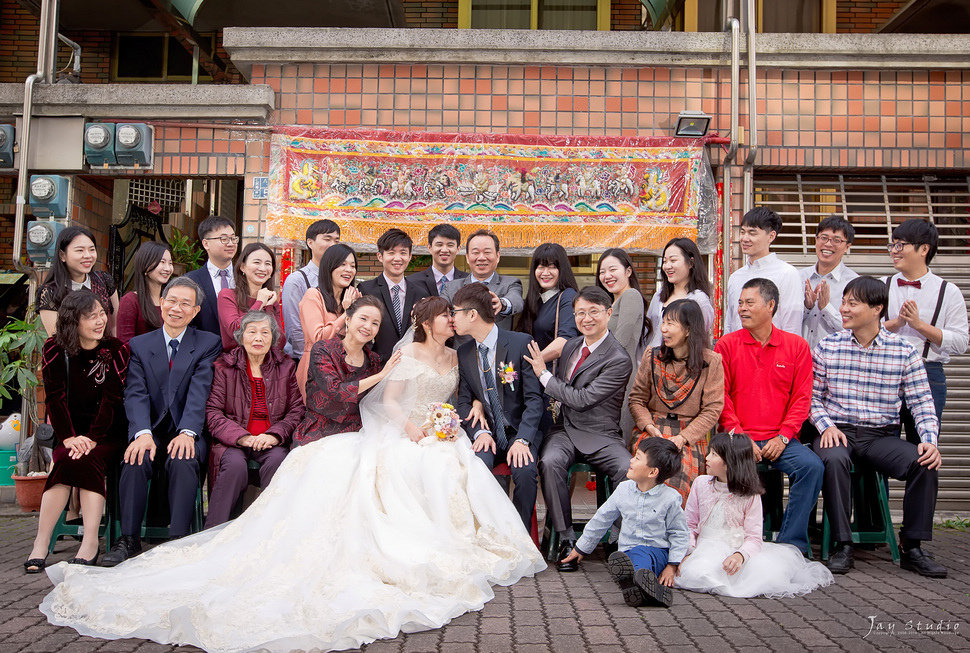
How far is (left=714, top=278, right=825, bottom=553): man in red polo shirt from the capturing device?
188 inches

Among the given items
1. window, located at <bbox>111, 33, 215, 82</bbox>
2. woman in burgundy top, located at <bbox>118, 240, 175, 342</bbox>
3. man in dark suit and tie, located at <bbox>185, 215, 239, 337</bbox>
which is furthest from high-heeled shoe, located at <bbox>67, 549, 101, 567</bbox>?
window, located at <bbox>111, 33, 215, 82</bbox>

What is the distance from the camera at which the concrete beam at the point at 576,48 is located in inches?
258

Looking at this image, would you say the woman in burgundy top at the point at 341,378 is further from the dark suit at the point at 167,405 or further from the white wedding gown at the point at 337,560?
the dark suit at the point at 167,405

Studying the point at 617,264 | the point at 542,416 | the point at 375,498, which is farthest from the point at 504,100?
the point at 375,498

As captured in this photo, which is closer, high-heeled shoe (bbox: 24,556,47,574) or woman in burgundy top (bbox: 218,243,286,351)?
high-heeled shoe (bbox: 24,556,47,574)

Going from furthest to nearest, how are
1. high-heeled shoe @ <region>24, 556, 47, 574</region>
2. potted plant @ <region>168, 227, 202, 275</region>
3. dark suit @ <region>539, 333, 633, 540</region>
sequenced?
potted plant @ <region>168, 227, 202, 275</region>, dark suit @ <region>539, 333, 633, 540</region>, high-heeled shoe @ <region>24, 556, 47, 574</region>

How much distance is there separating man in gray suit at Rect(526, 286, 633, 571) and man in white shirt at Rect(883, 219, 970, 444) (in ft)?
6.19

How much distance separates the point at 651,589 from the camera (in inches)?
147

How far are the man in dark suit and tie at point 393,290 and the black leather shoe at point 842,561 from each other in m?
3.05

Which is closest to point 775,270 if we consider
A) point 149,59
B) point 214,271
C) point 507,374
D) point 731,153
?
point 731,153

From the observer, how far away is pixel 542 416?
5102mm

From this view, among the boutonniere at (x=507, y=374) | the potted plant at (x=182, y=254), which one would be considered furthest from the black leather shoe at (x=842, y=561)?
the potted plant at (x=182, y=254)

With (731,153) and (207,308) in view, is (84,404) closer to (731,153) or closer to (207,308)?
(207,308)

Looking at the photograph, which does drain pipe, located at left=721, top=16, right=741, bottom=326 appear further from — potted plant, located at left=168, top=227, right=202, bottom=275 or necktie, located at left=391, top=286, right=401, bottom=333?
potted plant, located at left=168, top=227, right=202, bottom=275
